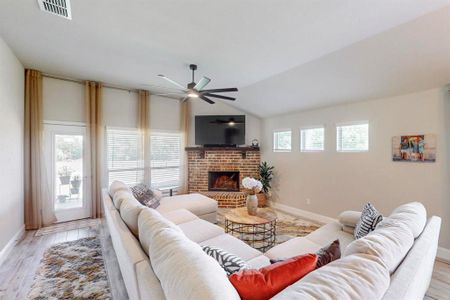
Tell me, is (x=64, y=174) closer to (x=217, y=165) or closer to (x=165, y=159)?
(x=165, y=159)

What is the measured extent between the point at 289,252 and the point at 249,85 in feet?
11.3

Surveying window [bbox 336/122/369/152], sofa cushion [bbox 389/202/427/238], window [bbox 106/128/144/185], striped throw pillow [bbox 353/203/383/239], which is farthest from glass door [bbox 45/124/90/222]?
window [bbox 336/122/369/152]

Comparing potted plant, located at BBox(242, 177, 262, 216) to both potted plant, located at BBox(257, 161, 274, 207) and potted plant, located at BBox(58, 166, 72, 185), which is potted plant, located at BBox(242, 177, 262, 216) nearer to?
potted plant, located at BBox(257, 161, 274, 207)

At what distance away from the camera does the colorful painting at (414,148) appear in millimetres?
2938

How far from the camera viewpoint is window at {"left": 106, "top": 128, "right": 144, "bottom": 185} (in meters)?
4.70

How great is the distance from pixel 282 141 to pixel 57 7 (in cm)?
466

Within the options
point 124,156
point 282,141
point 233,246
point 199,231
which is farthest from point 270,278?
point 124,156

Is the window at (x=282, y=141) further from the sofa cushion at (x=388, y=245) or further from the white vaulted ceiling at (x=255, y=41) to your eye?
the sofa cushion at (x=388, y=245)

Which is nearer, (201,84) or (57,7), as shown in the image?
(57,7)

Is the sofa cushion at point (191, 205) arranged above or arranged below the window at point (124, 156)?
below

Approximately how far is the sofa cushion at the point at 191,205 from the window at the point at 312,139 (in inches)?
96.2

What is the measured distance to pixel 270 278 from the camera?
1039mm

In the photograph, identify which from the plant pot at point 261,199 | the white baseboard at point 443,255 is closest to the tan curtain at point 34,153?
the plant pot at point 261,199

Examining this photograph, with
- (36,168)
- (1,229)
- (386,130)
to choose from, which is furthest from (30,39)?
(386,130)
